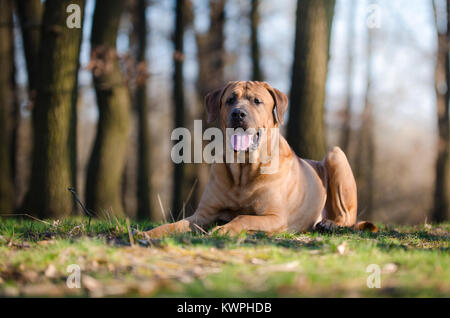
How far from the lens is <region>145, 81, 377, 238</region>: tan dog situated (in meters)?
4.99

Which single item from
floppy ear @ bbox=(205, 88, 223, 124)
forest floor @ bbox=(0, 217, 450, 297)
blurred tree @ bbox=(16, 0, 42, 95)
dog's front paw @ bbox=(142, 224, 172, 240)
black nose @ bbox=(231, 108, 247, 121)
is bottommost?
dog's front paw @ bbox=(142, 224, 172, 240)

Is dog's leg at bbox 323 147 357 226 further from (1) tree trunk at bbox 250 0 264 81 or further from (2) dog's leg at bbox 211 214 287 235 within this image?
(1) tree trunk at bbox 250 0 264 81

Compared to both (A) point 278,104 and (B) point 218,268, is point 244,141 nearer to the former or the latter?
(A) point 278,104

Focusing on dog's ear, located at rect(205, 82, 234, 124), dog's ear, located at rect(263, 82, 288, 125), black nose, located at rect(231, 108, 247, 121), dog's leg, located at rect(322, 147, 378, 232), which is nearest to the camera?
black nose, located at rect(231, 108, 247, 121)

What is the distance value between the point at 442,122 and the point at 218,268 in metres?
11.9

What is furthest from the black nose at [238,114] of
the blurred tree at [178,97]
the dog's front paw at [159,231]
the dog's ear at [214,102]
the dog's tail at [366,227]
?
the blurred tree at [178,97]

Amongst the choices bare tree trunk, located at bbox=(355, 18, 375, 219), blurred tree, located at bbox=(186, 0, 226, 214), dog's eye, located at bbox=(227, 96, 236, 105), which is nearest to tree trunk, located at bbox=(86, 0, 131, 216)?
blurred tree, located at bbox=(186, 0, 226, 214)

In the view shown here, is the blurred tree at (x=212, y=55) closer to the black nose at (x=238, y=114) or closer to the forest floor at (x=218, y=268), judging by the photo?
the black nose at (x=238, y=114)

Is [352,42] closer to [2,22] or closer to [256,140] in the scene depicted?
[2,22]

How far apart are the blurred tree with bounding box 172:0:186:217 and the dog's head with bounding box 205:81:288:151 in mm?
6787

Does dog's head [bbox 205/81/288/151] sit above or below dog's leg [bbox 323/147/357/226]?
above

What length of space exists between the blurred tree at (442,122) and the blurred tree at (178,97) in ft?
22.5

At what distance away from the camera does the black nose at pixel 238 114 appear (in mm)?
4977

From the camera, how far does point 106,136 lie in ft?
32.7
